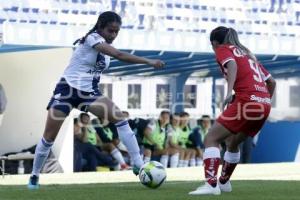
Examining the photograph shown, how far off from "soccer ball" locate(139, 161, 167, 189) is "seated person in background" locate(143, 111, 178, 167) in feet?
35.2

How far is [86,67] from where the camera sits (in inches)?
443

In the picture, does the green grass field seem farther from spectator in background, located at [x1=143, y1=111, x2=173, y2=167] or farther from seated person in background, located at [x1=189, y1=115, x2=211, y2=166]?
seated person in background, located at [x1=189, y1=115, x2=211, y2=166]

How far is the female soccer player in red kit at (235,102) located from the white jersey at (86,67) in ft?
4.92

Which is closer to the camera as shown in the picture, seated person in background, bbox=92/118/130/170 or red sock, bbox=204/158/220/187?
red sock, bbox=204/158/220/187

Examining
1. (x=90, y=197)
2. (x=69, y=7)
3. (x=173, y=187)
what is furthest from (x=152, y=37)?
(x=90, y=197)

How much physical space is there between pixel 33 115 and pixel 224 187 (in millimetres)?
9695

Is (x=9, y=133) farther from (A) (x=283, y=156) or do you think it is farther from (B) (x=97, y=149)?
(A) (x=283, y=156)

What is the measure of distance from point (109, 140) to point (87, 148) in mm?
878

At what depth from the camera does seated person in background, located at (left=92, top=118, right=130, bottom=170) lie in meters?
20.5

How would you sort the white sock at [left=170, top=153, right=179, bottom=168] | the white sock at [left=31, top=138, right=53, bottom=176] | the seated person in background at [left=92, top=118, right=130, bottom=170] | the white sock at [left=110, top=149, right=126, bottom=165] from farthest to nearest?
the white sock at [left=170, top=153, right=179, bottom=168] → the seated person in background at [left=92, top=118, right=130, bottom=170] → the white sock at [left=110, top=149, right=126, bottom=165] → the white sock at [left=31, top=138, right=53, bottom=176]

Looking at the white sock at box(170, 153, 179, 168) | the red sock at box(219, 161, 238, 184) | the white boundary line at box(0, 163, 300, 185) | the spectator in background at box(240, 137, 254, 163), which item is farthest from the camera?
the spectator in background at box(240, 137, 254, 163)

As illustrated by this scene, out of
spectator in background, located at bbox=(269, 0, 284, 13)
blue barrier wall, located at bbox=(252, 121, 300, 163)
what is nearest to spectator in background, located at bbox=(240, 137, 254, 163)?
blue barrier wall, located at bbox=(252, 121, 300, 163)

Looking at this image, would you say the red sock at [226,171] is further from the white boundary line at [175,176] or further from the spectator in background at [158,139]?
the spectator in background at [158,139]

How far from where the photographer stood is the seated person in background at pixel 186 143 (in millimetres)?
22922
